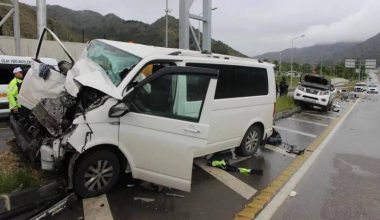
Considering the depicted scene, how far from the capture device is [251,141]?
26.7 feet

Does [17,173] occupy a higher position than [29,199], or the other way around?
[17,173]

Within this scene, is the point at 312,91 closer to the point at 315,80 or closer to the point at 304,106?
the point at 304,106

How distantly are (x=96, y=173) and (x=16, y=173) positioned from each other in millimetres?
1009

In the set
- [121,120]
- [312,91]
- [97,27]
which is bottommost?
[312,91]

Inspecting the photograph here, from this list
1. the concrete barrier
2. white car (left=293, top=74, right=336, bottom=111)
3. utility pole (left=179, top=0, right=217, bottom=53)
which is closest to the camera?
utility pole (left=179, top=0, right=217, bottom=53)

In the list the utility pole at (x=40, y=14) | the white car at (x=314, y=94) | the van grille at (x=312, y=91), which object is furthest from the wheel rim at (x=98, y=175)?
the van grille at (x=312, y=91)

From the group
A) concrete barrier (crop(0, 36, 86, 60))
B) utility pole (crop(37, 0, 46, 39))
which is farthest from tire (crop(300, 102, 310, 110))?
utility pole (crop(37, 0, 46, 39))

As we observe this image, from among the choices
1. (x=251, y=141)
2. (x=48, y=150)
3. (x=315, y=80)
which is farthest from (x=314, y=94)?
(x=48, y=150)

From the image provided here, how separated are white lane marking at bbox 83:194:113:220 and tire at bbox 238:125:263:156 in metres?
3.32

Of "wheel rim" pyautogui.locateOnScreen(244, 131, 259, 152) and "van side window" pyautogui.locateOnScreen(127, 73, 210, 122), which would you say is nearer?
"van side window" pyautogui.locateOnScreen(127, 73, 210, 122)

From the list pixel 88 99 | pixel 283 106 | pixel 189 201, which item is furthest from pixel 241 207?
pixel 283 106

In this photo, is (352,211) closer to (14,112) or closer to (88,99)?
(88,99)

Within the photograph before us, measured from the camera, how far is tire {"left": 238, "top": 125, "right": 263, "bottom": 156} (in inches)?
312

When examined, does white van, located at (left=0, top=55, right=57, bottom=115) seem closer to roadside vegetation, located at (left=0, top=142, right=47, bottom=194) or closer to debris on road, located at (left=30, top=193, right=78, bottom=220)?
roadside vegetation, located at (left=0, top=142, right=47, bottom=194)
